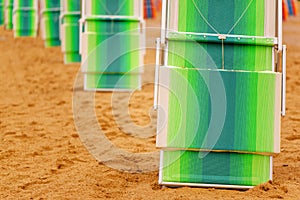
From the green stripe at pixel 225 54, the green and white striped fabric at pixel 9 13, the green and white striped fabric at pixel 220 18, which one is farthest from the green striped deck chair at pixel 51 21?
the green stripe at pixel 225 54

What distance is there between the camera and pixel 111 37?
9.13 m

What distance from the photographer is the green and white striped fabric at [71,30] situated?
11234 mm

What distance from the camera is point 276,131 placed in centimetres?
435

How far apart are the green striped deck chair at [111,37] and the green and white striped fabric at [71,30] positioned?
2071mm

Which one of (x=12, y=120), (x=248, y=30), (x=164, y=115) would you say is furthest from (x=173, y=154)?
(x=12, y=120)

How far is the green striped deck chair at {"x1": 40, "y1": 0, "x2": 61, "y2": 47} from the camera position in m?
14.6

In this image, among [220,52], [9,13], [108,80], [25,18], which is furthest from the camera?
[9,13]

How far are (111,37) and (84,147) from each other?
3419 mm

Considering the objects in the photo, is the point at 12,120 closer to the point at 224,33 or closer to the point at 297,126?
the point at 297,126

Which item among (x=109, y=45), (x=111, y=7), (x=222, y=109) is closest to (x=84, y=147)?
(x=222, y=109)

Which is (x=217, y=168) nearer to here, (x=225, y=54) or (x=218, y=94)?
(x=218, y=94)

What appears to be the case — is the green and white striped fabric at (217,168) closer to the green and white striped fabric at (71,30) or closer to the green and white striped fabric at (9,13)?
the green and white striped fabric at (71,30)

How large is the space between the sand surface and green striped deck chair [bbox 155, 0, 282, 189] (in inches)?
6.2

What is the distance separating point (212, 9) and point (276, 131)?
88 centimetres
